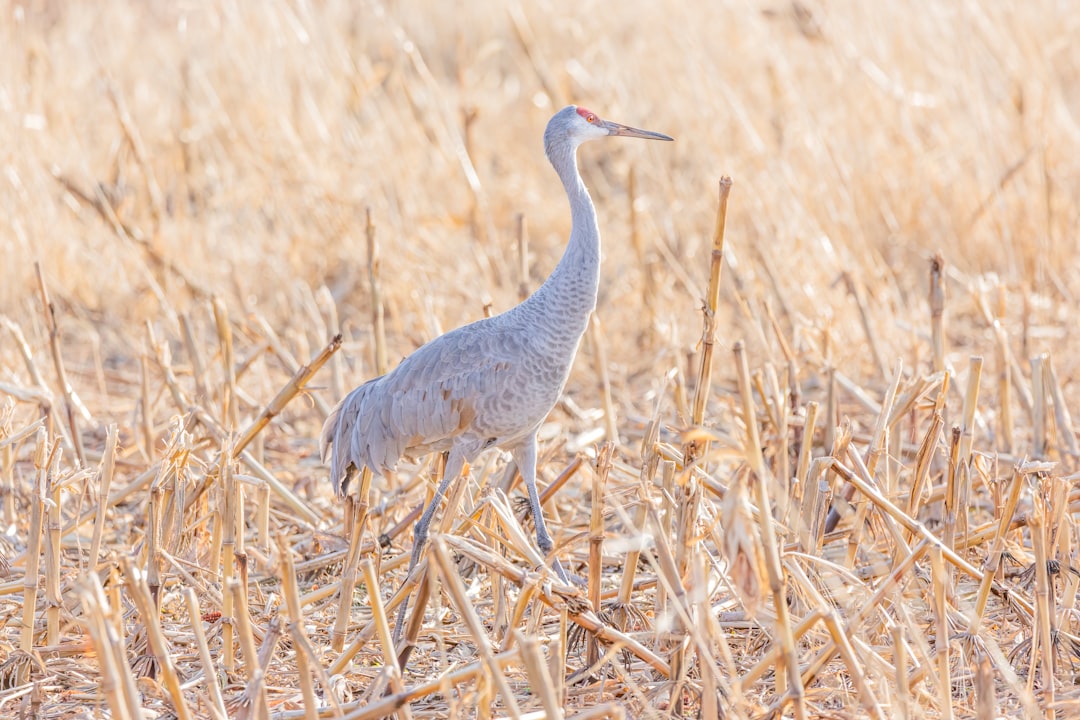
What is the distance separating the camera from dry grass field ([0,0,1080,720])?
2.33 meters

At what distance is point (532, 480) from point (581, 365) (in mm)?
1821

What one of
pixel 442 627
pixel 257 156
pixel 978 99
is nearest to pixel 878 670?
pixel 442 627

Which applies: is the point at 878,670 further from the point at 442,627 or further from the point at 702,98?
the point at 702,98

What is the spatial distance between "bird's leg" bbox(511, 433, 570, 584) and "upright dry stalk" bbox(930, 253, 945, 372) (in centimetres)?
124

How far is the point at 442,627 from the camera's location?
2.99 m

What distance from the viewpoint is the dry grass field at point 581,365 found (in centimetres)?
233

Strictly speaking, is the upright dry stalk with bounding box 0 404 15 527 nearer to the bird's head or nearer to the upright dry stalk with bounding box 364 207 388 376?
the upright dry stalk with bounding box 364 207 388 376

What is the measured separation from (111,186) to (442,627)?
4.23m

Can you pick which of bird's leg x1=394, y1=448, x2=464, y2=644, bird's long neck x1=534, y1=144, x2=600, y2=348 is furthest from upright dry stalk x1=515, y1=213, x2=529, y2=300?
bird's leg x1=394, y1=448, x2=464, y2=644

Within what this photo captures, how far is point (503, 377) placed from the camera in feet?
10.3

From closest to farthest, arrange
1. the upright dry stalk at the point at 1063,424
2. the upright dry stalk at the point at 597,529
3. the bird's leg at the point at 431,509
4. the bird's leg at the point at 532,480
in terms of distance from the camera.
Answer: the upright dry stalk at the point at 597,529 < the bird's leg at the point at 431,509 < the bird's leg at the point at 532,480 < the upright dry stalk at the point at 1063,424

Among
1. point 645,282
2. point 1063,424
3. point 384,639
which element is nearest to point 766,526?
point 384,639

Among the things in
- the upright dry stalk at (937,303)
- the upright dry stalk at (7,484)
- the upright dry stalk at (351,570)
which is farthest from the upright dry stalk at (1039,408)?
the upright dry stalk at (7,484)

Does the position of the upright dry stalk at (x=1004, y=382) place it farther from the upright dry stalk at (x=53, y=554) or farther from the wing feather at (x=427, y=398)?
the upright dry stalk at (x=53, y=554)
